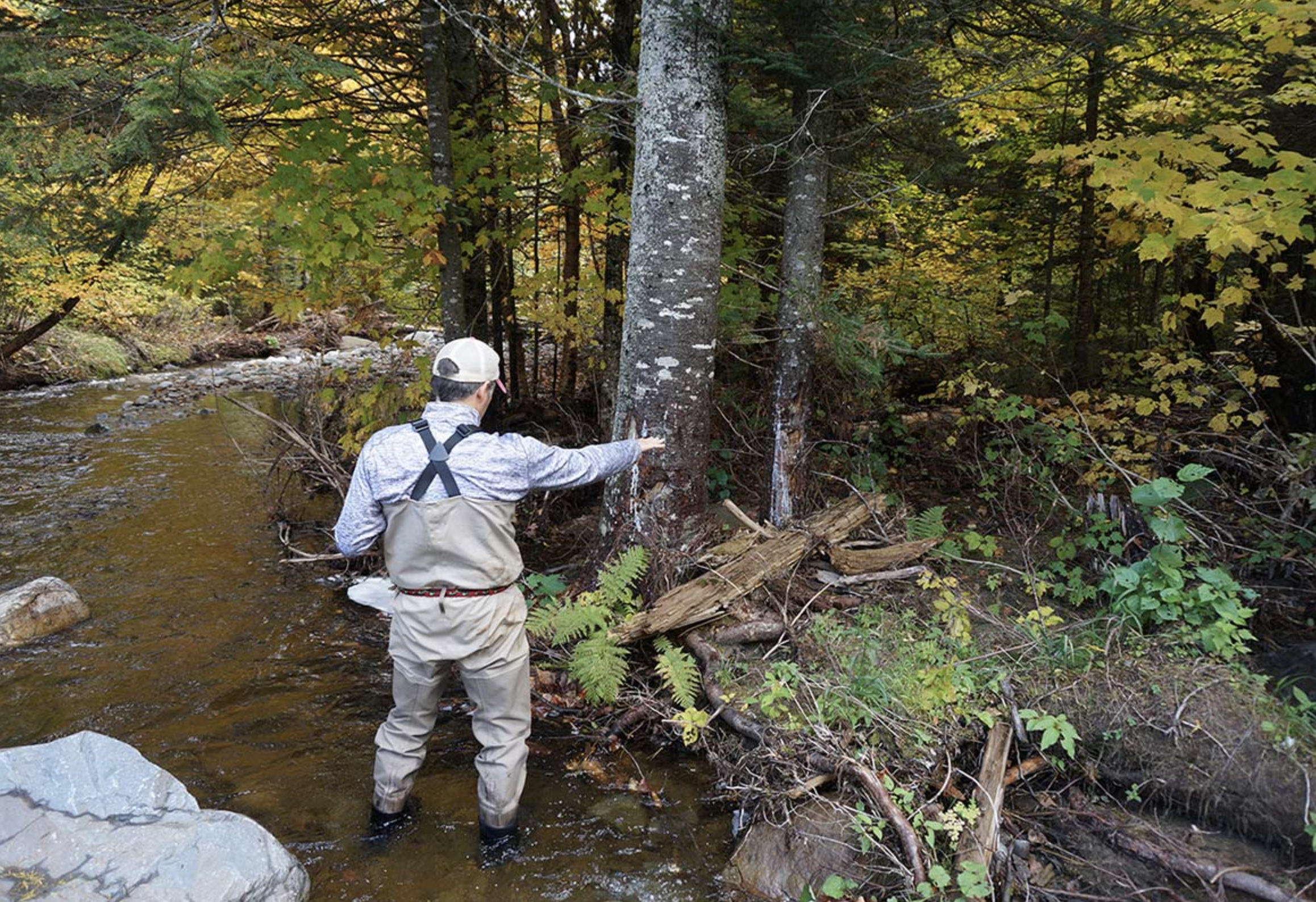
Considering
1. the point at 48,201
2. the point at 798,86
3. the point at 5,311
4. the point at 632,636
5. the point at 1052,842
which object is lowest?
the point at 1052,842

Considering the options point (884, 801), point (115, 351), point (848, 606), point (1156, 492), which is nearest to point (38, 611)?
point (848, 606)

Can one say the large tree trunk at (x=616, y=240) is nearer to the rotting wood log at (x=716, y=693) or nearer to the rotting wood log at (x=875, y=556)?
the rotting wood log at (x=875, y=556)

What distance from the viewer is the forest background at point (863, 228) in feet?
14.4

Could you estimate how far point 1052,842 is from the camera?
10.3 feet

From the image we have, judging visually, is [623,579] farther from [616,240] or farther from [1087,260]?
[1087,260]

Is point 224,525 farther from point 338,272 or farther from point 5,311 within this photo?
point 5,311

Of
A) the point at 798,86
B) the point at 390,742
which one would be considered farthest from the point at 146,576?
the point at 798,86

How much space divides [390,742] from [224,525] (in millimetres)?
5605

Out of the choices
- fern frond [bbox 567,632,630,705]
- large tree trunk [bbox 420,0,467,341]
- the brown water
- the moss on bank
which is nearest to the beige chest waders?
the brown water

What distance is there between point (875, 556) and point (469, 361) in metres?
3.20

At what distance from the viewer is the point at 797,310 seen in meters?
5.86

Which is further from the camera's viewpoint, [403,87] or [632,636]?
[403,87]

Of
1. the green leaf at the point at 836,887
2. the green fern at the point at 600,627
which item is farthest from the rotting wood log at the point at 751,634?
the green leaf at the point at 836,887

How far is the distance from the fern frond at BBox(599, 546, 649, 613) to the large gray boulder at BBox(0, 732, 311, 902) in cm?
213
